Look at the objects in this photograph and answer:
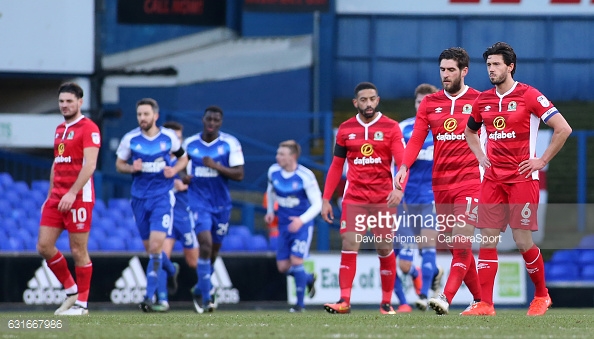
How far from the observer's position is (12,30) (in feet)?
64.7

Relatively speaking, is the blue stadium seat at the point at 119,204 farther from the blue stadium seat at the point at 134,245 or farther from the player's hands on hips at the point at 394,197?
the player's hands on hips at the point at 394,197

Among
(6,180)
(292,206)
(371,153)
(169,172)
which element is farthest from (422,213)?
(6,180)

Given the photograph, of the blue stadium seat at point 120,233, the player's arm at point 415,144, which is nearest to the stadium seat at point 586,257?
the blue stadium seat at point 120,233

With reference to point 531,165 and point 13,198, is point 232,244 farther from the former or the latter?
point 531,165

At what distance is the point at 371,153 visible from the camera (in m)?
10.9

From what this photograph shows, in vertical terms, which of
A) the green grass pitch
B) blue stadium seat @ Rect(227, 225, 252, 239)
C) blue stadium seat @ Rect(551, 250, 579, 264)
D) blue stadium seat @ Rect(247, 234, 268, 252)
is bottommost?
blue stadium seat @ Rect(551, 250, 579, 264)

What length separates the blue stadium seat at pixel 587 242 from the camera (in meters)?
20.5

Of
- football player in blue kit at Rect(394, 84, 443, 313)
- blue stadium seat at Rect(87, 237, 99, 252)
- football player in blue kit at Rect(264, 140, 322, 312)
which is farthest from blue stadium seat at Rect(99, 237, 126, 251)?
football player in blue kit at Rect(394, 84, 443, 313)

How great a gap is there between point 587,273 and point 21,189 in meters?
9.68

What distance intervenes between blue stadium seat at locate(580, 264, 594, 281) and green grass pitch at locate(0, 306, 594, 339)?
32.9 ft

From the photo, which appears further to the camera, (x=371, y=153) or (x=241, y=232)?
(x=241, y=232)

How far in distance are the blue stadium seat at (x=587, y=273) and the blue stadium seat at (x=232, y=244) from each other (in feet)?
20.7

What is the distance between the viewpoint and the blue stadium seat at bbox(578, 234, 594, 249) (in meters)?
20.5

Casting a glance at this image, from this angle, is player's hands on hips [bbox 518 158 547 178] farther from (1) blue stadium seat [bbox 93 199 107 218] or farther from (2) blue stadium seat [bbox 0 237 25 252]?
(1) blue stadium seat [bbox 93 199 107 218]
